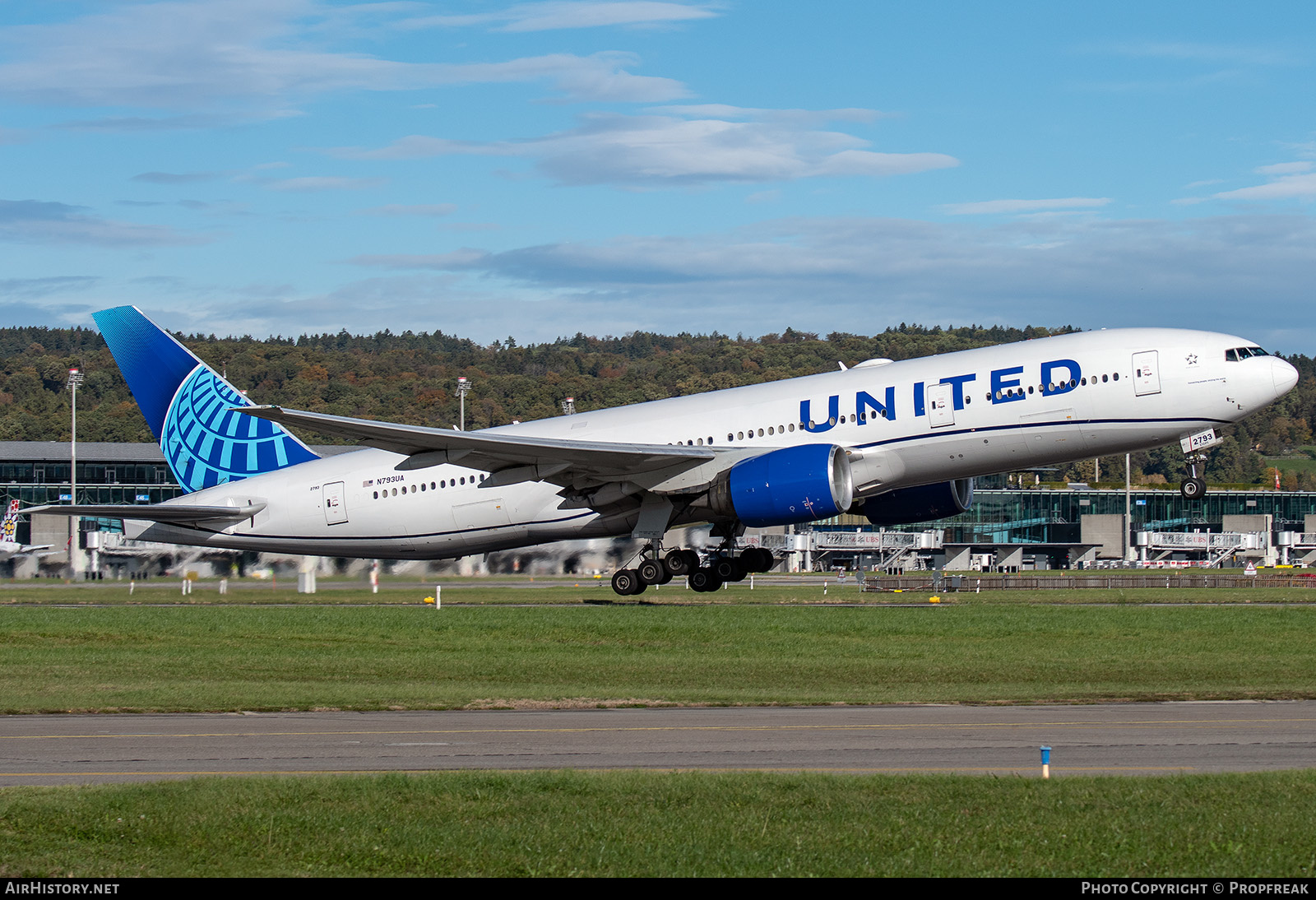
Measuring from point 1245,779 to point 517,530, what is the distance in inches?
992

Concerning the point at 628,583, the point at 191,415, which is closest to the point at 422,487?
the point at 628,583

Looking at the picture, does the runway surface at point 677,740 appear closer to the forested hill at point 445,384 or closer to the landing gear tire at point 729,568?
the landing gear tire at point 729,568

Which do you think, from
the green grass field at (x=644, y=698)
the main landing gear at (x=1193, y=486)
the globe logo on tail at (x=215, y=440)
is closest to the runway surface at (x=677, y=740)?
the green grass field at (x=644, y=698)

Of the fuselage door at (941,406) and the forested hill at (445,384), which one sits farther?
the forested hill at (445,384)

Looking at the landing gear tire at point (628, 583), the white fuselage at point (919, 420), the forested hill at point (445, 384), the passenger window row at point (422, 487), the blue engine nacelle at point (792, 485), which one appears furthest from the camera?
the forested hill at point (445, 384)

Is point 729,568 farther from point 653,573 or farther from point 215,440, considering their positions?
point 215,440

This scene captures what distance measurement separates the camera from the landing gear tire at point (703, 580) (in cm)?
3544

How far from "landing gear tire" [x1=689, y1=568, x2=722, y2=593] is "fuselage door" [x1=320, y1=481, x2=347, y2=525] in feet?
34.2

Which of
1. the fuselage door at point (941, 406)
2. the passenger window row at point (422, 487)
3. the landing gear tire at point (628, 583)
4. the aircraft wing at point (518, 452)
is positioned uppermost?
the fuselage door at point (941, 406)

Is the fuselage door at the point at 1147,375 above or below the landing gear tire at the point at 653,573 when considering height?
above

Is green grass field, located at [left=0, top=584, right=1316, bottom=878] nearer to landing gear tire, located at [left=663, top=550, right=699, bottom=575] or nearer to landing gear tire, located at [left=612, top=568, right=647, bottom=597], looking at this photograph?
landing gear tire, located at [left=612, top=568, right=647, bottom=597]

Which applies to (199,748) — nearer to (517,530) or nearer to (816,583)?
(517,530)

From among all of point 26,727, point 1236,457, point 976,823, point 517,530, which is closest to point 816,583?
point 517,530

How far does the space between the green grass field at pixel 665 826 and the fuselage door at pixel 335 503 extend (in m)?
→ 26.0
